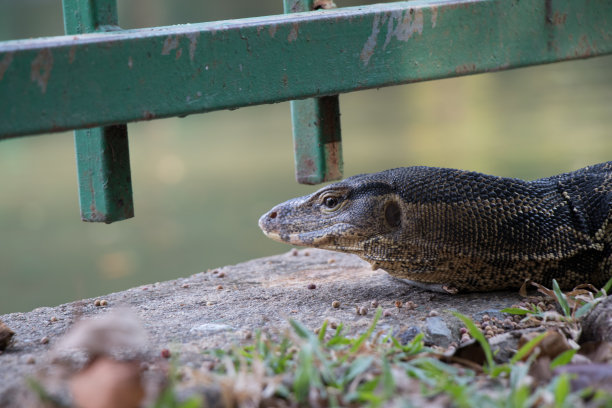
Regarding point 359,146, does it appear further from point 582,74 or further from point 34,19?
point 34,19

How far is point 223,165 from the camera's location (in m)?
9.14

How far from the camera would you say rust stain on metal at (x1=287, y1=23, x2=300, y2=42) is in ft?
9.25

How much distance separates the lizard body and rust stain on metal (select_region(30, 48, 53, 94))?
4.41ft

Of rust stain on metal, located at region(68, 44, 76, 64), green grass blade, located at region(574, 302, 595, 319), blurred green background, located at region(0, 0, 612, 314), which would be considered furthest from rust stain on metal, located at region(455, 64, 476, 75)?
blurred green background, located at region(0, 0, 612, 314)

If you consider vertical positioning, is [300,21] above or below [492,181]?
above

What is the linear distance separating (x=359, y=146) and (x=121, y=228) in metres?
3.11

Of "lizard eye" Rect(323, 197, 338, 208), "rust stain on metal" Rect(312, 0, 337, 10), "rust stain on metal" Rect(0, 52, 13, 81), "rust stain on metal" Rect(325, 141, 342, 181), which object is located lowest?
"lizard eye" Rect(323, 197, 338, 208)

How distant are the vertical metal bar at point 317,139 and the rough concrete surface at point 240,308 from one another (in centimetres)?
50

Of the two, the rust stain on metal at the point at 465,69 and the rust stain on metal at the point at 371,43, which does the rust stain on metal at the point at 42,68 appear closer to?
the rust stain on metal at the point at 371,43

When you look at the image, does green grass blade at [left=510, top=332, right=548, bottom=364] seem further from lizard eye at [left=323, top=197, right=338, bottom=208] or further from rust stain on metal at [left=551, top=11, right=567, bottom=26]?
rust stain on metal at [left=551, top=11, right=567, bottom=26]

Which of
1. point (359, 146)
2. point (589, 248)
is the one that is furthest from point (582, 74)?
point (589, 248)

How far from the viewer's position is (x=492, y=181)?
10.5 ft

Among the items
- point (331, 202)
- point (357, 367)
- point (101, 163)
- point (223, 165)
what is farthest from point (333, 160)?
point (223, 165)

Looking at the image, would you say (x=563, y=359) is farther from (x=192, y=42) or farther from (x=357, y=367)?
(x=192, y=42)
